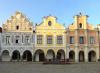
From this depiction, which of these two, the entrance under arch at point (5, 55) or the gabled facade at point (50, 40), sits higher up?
the gabled facade at point (50, 40)

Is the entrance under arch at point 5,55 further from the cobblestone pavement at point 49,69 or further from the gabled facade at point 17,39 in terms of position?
the cobblestone pavement at point 49,69

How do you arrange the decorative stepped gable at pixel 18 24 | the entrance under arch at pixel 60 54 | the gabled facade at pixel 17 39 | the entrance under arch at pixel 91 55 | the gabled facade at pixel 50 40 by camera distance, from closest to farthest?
the gabled facade at pixel 17 39, the gabled facade at pixel 50 40, the decorative stepped gable at pixel 18 24, the entrance under arch at pixel 60 54, the entrance under arch at pixel 91 55

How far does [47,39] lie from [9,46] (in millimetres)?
8301

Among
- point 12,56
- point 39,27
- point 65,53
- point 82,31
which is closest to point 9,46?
point 12,56

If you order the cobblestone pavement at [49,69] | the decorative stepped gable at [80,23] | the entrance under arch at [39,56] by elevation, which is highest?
the decorative stepped gable at [80,23]

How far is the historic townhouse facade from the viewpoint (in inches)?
2125

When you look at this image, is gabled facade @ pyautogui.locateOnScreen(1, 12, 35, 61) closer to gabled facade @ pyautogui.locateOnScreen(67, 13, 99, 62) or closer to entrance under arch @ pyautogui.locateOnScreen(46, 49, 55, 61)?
entrance under arch @ pyautogui.locateOnScreen(46, 49, 55, 61)

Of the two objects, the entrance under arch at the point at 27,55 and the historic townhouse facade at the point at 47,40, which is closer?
the historic townhouse facade at the point at 47,40

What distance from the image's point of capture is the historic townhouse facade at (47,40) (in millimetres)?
53969

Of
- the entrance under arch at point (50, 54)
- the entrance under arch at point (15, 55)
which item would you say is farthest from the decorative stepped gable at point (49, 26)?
the entrance under arch at point (15, 55)

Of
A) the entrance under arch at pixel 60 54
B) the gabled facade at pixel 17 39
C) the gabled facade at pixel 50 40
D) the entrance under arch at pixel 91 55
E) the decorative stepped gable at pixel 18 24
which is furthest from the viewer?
the entrance under arch at pixel 91 55

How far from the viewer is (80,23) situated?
182 feet

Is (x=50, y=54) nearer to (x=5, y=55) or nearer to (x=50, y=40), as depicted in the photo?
(x=50, y=40)

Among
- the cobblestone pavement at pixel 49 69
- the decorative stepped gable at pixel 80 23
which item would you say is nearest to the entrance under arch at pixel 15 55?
the decorative stepped gable at pixel 80 23
